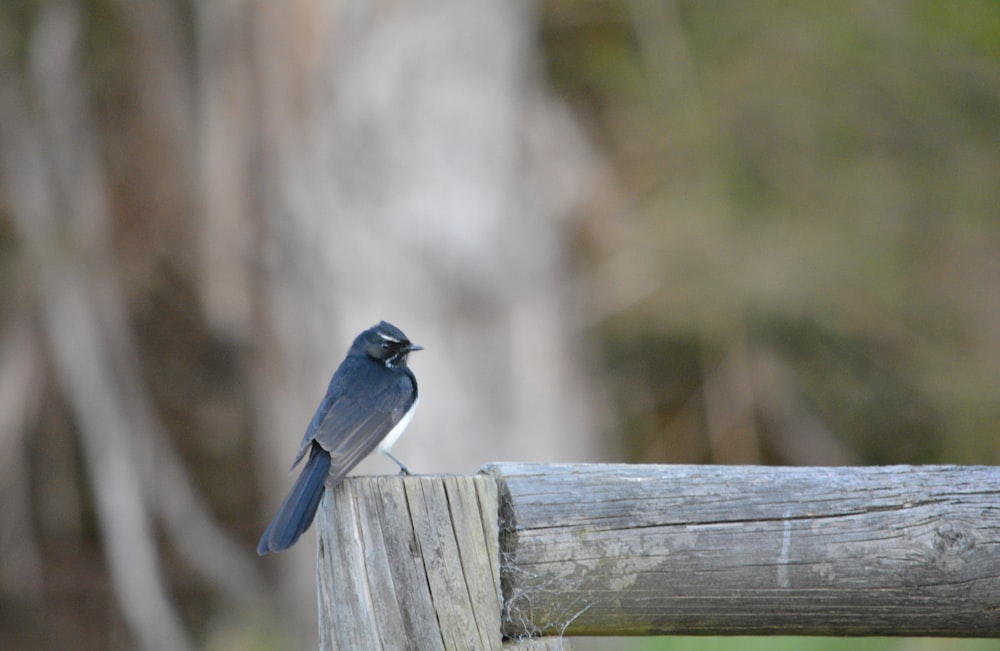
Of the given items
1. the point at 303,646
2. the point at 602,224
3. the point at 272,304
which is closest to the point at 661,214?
the point at 602,224

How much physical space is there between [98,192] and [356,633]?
623 centimetres

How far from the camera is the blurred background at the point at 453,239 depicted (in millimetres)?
6926

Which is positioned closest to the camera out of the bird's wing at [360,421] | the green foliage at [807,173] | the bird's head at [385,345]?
the bird's wing at [360,421]

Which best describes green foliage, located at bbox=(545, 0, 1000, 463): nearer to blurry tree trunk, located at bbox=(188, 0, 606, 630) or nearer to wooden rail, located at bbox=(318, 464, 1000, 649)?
blurry tree trunk, located at bbox=(188, 0, 606, 630)

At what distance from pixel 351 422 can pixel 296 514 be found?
0.57 meters

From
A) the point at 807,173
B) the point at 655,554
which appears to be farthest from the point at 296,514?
the point at 807,173

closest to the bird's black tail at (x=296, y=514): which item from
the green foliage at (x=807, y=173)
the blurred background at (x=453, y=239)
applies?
the blurred background at (x=453, y=239)

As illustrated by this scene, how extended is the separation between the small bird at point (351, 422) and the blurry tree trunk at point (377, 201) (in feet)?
10.5

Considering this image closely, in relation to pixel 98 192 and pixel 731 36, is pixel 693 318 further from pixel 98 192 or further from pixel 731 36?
pixel 98 192

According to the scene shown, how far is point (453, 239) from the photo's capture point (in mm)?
6902

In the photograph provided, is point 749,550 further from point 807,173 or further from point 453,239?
point 807,173

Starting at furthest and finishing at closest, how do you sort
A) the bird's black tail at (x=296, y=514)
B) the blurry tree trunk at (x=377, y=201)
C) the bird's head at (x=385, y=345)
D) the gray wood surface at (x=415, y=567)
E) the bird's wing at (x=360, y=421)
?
the blurry tree trunk at (x=377, y=201), the bird's head at (x=385, y=345), the bird's wing at (x=360, y=421), the bird's black tail at (x=296, y=514), the gray wood surface at (x=415, y=567)

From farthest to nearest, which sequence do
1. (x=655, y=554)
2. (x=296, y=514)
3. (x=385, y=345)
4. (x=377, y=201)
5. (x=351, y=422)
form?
1. (x=377, y=201)
2. (x=385, y=345)
3. (x=351, y=422)
4. (x=296, y=514)
5. (x=655, y=554)

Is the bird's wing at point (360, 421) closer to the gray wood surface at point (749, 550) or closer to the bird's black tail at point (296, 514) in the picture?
the bird's black tail at point (296, 514)
